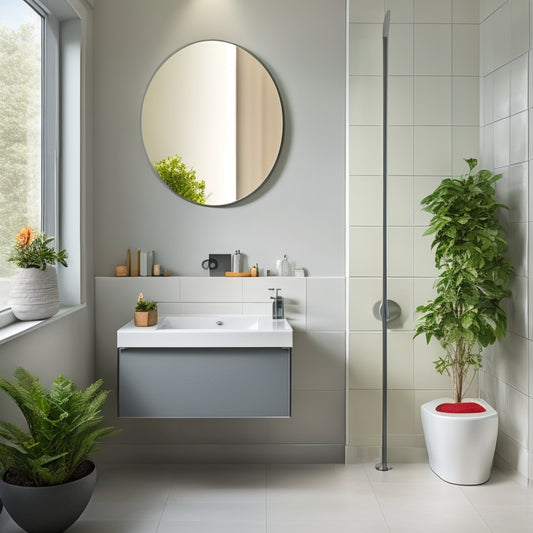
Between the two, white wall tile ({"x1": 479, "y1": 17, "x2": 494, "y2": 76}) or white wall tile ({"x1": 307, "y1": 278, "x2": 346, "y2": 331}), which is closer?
white wall tile ({"x1": 479, "y1": 17, "x2": 494, "y2": 76})

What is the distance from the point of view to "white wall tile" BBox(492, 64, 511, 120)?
2.82m

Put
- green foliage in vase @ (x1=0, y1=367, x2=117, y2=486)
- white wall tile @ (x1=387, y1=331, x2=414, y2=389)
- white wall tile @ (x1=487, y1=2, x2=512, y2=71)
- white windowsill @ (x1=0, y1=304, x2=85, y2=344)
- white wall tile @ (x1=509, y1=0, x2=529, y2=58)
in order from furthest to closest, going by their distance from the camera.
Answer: white wall tile @ (x1=387, y1=331, x2=414, y2=389) < white wall tile @ (x1=487, y1=2, x2=512, y2=71) < white wall tile @ (x1=509, y1=0, x2=529, y2=58) < white windowsill @ (x1=0, y1=304, x2=85, y2=344) < green foliage in vase @ (x1=0, y1=367, x2=117, y2=486)

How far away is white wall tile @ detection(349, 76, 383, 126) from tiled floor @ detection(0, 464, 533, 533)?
5.93 ft

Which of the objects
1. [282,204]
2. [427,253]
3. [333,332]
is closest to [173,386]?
[333,332]

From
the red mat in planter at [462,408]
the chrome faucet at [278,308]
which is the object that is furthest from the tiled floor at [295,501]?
the chrome faucet at [278,308]

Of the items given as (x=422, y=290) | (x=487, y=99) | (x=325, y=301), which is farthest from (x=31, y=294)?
(x=487, y=99)

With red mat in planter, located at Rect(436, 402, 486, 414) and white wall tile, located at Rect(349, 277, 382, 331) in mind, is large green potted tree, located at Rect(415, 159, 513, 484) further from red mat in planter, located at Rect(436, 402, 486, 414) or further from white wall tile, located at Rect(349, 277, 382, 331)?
white wall tile, located at Rect(349, 277, 382, 331)

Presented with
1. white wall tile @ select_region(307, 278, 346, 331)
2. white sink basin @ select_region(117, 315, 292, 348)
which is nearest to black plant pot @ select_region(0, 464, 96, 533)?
white sink basin @ select_region(117, 315, 292, 348)

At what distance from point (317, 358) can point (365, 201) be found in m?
0.88

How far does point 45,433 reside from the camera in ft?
7.13

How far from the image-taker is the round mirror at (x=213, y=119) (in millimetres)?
3182

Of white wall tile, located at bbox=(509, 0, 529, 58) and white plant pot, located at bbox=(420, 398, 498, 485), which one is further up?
white wall tile, located at bbox=(509, 0, 529, 58)

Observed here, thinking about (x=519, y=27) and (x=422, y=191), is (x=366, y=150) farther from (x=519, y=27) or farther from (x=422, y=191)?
(x=519, y=27)

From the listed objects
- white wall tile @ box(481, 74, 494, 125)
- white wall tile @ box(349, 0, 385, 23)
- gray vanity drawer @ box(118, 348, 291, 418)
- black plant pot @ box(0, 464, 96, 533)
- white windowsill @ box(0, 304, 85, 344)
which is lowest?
black plant pot @ box(0, 464, 96, 533)
